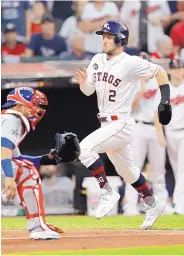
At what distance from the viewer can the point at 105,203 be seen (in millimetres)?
8234

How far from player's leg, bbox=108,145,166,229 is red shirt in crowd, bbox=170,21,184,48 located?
4.89 m

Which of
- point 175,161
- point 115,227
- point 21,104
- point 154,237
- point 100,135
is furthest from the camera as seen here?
point 175,161

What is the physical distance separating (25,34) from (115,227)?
5.70 m

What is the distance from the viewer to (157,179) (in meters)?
11.4

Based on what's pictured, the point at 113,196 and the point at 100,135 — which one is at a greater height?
the point at 100,135

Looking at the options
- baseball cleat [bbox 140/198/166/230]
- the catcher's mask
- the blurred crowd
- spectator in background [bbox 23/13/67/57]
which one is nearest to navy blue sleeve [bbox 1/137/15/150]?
the catcher's mask

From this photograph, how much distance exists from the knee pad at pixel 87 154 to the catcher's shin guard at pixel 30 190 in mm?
1259

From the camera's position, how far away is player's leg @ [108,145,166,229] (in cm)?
824

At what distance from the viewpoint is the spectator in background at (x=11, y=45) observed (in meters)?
13.3

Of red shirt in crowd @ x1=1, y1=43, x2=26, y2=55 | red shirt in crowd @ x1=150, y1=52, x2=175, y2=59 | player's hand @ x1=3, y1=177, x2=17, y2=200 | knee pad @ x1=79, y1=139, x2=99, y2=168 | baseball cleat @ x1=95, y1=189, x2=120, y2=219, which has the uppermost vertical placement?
red shirt in crowd @ x1=1, y1=43, x2=26, y2=55

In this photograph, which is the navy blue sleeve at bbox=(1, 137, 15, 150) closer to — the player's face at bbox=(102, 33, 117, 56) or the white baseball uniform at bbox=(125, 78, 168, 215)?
the player's face at bbox=(102, 33, 117, 56)

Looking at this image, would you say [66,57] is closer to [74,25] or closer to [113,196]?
[74,25]

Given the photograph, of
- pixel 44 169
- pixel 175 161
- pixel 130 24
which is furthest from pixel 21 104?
pixel 130 24

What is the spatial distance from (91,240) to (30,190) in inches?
33.1
